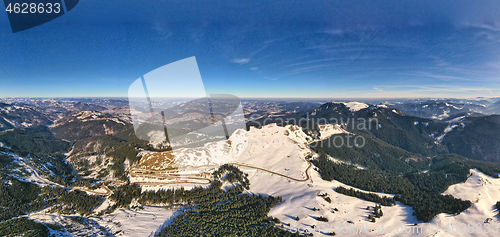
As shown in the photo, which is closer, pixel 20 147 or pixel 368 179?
pixel 368 179

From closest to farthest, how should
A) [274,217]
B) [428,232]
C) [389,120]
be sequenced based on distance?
[428,232] < [274,217] < [389,120]

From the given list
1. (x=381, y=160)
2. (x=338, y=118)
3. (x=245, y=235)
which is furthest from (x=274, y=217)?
(x=338, y=118)

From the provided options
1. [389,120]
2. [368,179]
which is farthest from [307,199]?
[389,120]

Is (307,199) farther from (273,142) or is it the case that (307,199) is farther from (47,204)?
(47,204)

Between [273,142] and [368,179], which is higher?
[273,142]

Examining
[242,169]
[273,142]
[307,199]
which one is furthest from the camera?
[273,142]

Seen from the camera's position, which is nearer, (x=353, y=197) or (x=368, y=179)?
(x=353, y=197)

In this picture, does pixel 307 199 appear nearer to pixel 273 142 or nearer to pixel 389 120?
pixel 273 142

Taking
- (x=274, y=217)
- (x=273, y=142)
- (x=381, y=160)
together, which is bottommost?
(x=381, y=160)

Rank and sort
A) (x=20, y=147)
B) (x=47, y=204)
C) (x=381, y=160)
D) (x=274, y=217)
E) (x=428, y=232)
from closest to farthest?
(x=428, y=232) < (x=274, y=217) < (x=47, y=204) < (x=381, y=160) < (x=20, y=147)
